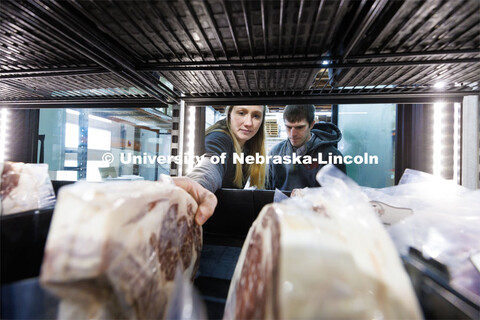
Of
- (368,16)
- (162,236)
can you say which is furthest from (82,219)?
(368,16)

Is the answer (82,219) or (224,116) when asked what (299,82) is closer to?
(82,219)

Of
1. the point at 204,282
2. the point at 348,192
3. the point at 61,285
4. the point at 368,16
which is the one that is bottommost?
the point at 204,282

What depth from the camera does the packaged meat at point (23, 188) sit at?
650 mm

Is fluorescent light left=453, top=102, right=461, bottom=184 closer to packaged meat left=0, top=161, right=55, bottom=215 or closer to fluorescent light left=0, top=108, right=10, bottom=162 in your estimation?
packaged meat left=0, top=161, right=55, bottom=215

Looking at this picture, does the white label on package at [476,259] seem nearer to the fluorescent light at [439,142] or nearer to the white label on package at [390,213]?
the white label on package at [390,213]

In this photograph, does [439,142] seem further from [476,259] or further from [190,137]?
[190,137]

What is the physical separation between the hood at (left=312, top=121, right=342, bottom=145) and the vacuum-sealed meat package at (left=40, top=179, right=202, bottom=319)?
93.1 inches

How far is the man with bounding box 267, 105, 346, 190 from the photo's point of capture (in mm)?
2396

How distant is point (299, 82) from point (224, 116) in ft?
5.64

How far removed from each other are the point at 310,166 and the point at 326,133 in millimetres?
480

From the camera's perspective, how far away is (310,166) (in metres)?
2.41

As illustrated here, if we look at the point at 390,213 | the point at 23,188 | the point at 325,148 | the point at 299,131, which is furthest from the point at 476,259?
the point at 299,131

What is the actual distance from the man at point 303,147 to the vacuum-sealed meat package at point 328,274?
2056 mm

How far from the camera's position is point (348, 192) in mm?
486
